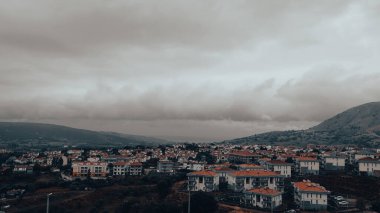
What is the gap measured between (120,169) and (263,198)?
63.8m

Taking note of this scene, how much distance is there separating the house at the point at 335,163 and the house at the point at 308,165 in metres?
10.7

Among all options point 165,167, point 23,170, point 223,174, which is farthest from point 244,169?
point 23,170

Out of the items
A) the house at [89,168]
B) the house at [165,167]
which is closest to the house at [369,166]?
the house at [165,167]

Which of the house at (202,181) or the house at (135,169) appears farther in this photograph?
the house at (135,169)

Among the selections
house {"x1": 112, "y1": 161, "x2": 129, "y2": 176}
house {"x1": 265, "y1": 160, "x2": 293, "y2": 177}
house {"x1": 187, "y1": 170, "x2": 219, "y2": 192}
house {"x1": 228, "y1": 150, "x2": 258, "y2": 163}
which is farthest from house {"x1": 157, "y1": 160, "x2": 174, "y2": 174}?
house {"x1": 265, "y1": 160, "x2": 293, "y2": 177}

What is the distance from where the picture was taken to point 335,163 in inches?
4961

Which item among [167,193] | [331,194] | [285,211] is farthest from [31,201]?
[331,194]

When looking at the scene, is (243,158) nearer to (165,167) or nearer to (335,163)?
(165,167)

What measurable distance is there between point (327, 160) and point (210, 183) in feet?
154

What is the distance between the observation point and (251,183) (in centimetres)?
9650

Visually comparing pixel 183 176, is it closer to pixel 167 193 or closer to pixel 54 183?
pixel 167 193

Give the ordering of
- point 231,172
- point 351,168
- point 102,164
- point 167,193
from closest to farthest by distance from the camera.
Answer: point 167,193
point 231,172
point 351,168
point 102,164

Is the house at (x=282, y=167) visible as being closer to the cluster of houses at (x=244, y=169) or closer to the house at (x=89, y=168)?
the cluster of houses at (x=244, y=169)

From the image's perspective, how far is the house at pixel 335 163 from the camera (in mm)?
125125
